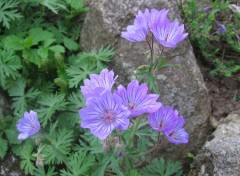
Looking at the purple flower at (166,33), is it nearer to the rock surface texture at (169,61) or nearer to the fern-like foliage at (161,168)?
the rock surface texture at (169,61)

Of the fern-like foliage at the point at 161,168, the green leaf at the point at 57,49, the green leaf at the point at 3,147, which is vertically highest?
the green leaf at the point at 57,49

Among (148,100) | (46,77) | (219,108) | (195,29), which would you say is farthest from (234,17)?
(148,100)

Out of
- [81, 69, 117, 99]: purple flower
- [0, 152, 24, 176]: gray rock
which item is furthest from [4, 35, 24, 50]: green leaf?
[81, 69, 117, 99]: purple flower

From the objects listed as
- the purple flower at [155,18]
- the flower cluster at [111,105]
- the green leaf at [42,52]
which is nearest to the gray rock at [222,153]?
the flower cluster at [111,105]

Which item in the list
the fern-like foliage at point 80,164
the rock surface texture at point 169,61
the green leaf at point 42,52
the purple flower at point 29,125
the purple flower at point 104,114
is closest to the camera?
the purple flower at point 104,114

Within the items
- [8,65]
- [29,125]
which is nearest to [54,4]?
[8,65]

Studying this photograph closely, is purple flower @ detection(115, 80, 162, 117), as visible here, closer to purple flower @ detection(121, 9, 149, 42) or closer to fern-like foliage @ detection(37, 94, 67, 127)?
A: purple flower @ detection(121, 9, 149, 42)
